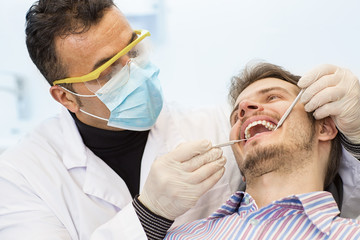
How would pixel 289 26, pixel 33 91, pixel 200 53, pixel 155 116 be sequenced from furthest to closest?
pixel 33 91
pixel 200 53
pixel 289 26
pixel 155 116

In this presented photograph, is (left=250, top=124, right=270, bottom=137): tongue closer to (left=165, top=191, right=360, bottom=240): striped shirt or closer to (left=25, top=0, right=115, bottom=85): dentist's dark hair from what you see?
(left=165, top=191, right=360, bottom=240): striped shirt

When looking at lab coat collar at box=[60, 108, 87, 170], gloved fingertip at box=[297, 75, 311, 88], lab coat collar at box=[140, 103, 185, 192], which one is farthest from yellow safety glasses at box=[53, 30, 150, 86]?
gloved fingertip at box=[297, 75, 311, 88]

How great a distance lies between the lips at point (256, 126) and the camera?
1.58m

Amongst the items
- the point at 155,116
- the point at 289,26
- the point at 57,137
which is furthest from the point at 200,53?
the point at 57,137

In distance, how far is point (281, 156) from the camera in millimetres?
1512

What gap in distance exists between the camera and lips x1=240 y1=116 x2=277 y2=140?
1575mm

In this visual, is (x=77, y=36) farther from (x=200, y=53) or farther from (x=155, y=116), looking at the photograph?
(x=200, y=53)

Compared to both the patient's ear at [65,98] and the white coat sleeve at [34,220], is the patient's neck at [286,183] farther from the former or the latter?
the patient's ear at [65,98]

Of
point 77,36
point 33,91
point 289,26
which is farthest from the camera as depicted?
point 33,91

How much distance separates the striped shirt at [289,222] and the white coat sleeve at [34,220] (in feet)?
0.65

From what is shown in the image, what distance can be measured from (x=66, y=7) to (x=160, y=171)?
2.42 feet

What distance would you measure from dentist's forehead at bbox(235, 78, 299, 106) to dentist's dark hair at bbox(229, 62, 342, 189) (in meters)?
0.07

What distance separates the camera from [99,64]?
170cm

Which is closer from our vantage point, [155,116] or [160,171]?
[160,171]
